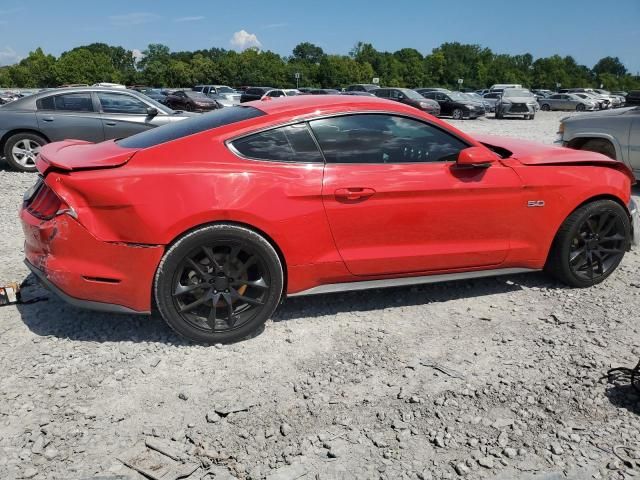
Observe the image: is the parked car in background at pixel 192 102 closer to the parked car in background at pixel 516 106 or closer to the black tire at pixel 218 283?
the parked car in background at pixel 516 106

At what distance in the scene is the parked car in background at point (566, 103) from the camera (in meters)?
40.2

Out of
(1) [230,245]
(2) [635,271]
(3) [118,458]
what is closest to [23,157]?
(1) [230,245]

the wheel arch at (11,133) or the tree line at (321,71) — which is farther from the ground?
the tree line at (321,71)

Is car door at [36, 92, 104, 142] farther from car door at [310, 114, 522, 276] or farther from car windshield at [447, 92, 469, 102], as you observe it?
car windshield at [447, 92, 469, 102]

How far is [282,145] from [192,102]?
992 inches

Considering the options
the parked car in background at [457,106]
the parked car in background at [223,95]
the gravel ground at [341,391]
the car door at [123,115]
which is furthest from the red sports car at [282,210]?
the parked car in background at [223,95]

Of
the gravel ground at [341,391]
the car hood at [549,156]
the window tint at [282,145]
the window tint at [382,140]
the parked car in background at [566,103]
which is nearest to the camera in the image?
the gravel ground at [341,391]

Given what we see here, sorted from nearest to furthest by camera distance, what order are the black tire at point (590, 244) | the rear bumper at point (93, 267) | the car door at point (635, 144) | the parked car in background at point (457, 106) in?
the rear bumper at point (93, 267) < the black tire at point (590, 244) < the car door at point (635, 144) < the parked car in background at point (457, 106)

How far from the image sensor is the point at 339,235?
11.5 ft

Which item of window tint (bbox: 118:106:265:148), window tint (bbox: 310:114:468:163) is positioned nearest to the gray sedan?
window tint (bbox: 118:106:265:148)

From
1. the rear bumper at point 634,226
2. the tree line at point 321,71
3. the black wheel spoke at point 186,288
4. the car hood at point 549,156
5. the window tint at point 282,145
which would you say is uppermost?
the tree line at point 321,71

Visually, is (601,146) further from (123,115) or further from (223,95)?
(223,95)

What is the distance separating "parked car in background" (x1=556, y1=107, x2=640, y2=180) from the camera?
298 inches

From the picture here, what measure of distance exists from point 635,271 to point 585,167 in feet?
4.18
